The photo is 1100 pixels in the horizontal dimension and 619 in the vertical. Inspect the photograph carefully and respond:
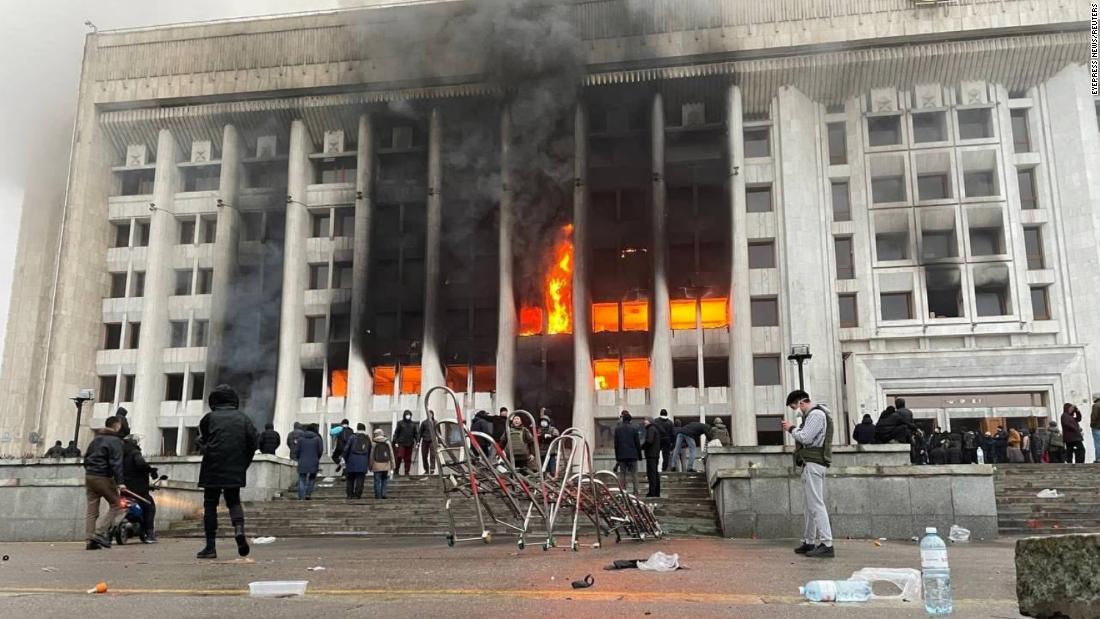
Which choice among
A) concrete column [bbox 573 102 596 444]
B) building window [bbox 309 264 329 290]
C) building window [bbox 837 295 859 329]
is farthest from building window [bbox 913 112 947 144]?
building window [bbox 309 264 329 290]

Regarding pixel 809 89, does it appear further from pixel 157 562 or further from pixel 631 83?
pixel 157 562

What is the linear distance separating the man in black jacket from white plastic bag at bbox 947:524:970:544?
10145mm

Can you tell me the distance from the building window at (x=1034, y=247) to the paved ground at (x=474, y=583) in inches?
1017

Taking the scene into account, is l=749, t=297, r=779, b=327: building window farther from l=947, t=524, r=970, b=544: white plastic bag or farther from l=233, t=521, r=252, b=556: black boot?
l=233, t=521, r=252, b=556: black boot

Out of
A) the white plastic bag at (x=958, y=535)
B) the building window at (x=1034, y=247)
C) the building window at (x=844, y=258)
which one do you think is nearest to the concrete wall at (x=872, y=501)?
the white plastic bag at (x=958, y=535)

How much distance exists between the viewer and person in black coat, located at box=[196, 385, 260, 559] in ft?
24.0

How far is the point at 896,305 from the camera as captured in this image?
1223 inches

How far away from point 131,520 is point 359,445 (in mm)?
4833

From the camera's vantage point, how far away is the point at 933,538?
13.6 ft

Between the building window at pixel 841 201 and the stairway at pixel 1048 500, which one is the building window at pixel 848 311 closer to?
the building window at pixel 841 201

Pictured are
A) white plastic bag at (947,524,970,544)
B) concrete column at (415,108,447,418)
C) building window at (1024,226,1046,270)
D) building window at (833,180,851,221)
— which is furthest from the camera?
building window at (833,180,851,221)

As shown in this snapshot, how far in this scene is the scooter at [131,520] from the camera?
11.1 metres

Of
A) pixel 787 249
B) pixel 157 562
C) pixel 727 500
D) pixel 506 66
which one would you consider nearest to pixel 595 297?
pixel 787 249

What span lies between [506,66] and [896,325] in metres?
17.3
